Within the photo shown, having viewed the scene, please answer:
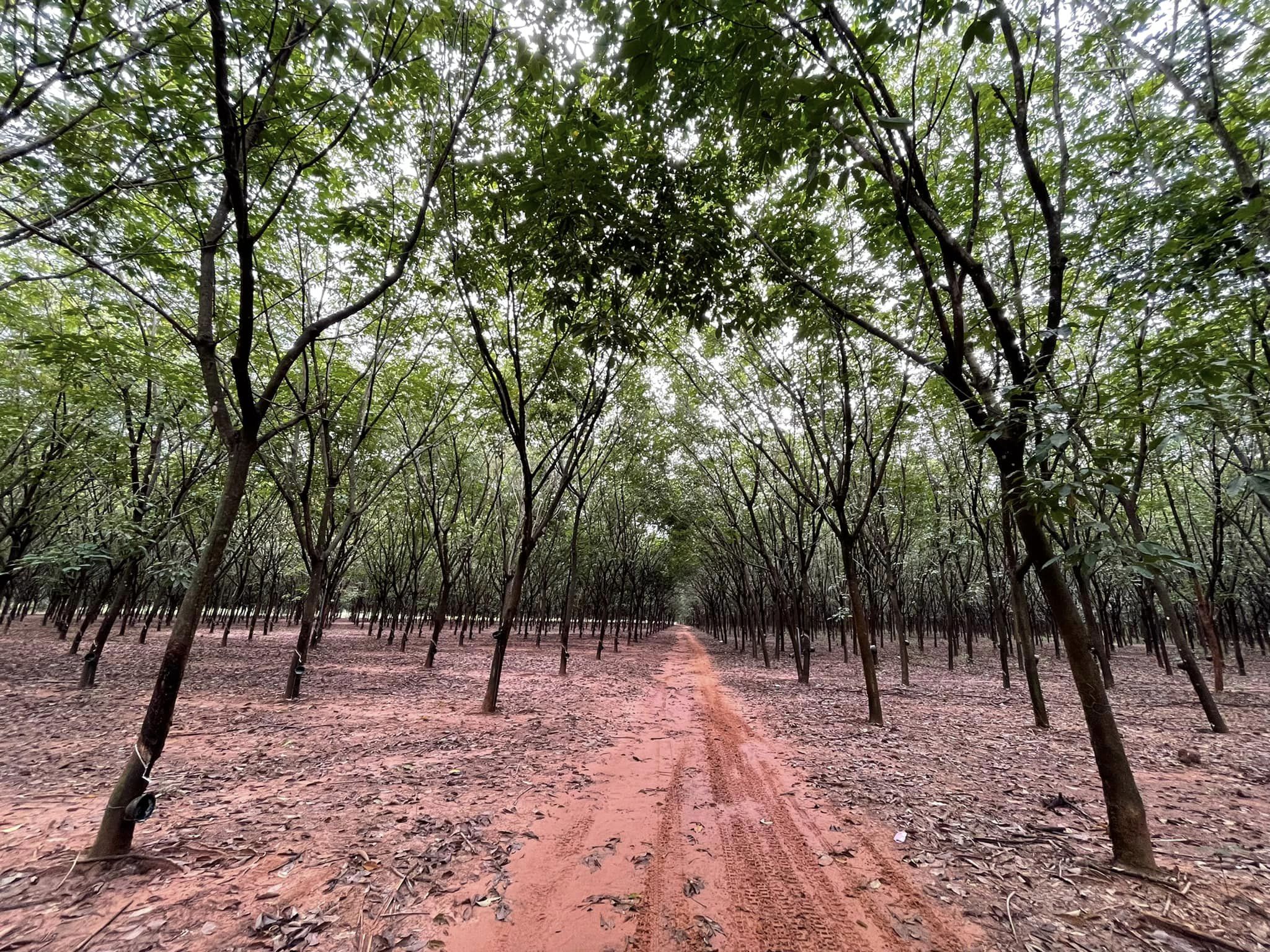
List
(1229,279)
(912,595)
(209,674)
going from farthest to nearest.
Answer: (912,595)
(209,674)
(1229,279)

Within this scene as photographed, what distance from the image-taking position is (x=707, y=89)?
185 inches

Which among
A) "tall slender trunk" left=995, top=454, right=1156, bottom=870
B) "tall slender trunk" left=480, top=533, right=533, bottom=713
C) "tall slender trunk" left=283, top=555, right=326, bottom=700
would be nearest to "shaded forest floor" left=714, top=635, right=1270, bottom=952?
"tall slender trunk" left=995, top=454, right=1156, bottom=870

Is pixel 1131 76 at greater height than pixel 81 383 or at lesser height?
greater

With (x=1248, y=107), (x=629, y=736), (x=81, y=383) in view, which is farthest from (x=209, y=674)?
(x=1248, y=107)

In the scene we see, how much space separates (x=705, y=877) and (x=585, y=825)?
1476 mm

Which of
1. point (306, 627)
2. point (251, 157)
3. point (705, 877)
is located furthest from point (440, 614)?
point (705, 877)

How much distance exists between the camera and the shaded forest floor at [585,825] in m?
3.39

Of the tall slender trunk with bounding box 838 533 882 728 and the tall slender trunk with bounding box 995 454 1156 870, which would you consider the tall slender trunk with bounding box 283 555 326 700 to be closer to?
the tall slender trunk with bounding box 838 533 882 728

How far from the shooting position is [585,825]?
5.03 meters

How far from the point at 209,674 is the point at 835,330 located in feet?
58.4

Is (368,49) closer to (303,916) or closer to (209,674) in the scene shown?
(303,916)

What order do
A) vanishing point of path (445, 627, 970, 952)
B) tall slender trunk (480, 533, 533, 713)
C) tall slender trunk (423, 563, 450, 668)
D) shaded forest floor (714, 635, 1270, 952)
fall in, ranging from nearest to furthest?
1. vanishing point of path (445, 627, 970, 952)
2. shaded forest floor (714, 635, 1270, 952)
3. tall slender trunk (480, 533, 533, 713)
4. tall slender trunk (423, 563, 450, 668)

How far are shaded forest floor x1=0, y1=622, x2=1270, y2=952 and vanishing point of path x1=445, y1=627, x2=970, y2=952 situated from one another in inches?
1.1

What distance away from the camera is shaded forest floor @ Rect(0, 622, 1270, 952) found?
11.1 ft
